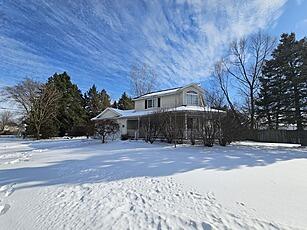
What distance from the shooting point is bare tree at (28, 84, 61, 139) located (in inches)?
1326

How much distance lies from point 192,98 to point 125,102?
28.4 metres

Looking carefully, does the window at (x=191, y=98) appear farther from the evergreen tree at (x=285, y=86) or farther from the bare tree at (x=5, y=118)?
the bare tree at (x=5, y=118)

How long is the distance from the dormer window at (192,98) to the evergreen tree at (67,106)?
908 inches

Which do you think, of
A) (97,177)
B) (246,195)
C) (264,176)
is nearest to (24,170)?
(97,177)

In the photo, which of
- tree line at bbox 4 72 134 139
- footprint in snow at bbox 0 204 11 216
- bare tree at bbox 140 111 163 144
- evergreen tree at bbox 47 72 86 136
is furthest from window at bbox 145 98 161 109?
footprint in snow at bbox 0 204 11 216

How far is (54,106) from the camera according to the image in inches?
1430

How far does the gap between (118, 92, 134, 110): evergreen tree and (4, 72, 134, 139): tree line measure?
488cm

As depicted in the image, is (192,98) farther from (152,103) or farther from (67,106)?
(67,106)

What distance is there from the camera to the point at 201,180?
598 cm

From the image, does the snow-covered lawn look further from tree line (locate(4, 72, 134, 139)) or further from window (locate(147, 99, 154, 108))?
tree line (locate(4, 72, 134, 139))

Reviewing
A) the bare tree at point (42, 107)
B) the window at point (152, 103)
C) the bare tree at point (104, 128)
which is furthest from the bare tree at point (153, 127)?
the bare tree at point (42, 107)

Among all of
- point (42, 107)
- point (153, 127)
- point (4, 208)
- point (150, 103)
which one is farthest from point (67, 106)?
point (4, 208)

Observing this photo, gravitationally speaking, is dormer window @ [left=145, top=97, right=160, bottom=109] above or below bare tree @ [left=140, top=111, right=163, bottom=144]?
above

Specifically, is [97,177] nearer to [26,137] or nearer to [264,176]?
[264,176]
